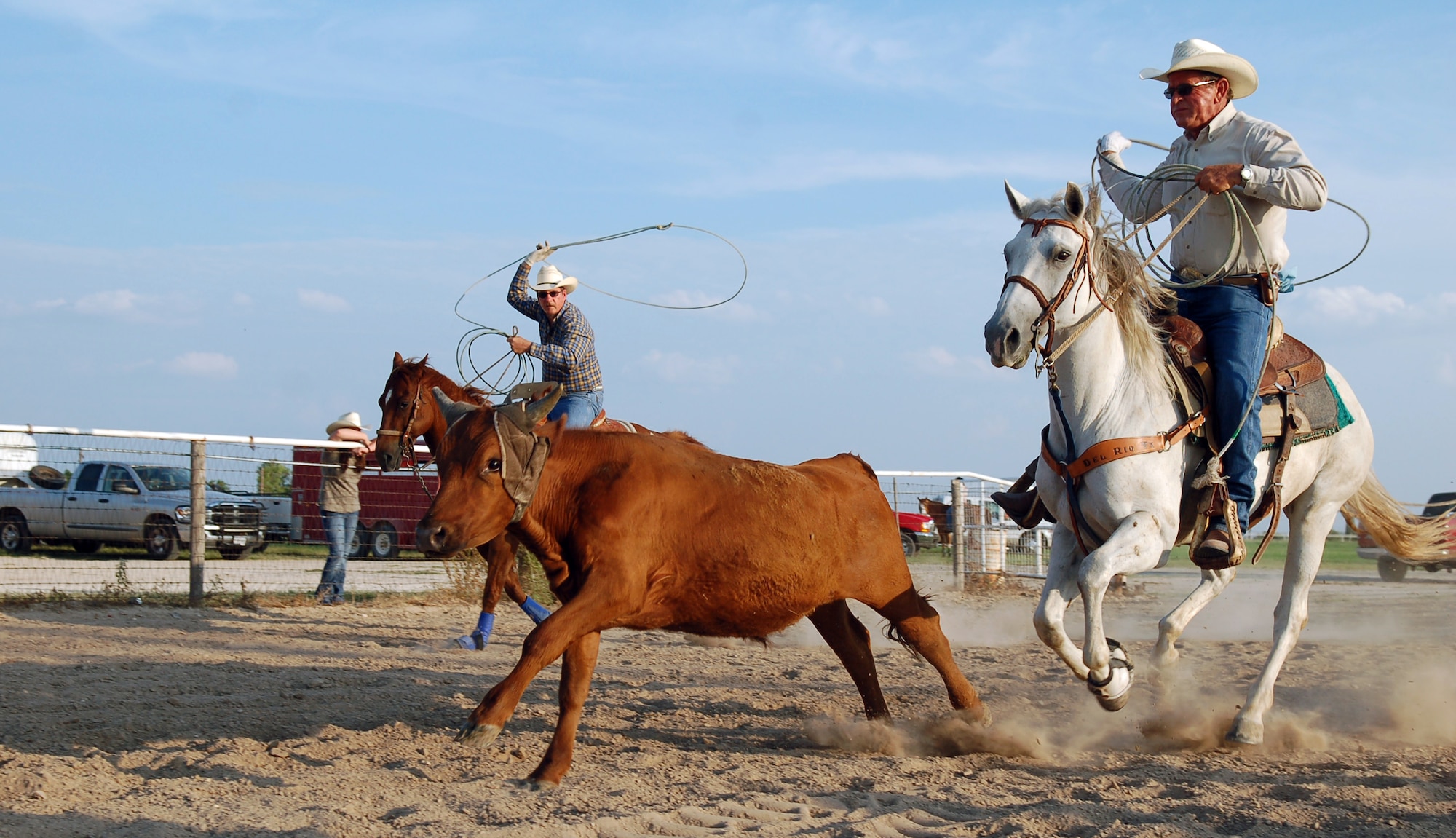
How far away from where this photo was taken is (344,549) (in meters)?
12.2

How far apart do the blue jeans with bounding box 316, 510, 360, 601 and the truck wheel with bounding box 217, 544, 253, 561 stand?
1.99m

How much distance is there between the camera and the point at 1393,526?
702 cm

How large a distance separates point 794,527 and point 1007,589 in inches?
457

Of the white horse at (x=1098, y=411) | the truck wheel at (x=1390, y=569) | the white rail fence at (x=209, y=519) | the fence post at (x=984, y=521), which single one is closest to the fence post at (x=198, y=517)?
the white rail fence at (x=209, y=519)

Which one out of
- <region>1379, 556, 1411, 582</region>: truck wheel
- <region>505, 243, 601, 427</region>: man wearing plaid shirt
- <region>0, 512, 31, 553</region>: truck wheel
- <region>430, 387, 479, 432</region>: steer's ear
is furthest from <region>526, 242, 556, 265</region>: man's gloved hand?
<region>1379, 556, 1411, 582</region>: truck wheel

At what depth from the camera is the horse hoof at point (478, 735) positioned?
436cm

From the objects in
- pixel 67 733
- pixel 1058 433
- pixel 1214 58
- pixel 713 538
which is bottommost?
pixel 67 733

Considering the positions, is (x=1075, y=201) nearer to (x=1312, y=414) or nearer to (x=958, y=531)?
(x=1312, y=414)

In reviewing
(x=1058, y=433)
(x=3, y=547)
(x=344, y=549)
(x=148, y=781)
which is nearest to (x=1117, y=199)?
(x=1058, y=433)

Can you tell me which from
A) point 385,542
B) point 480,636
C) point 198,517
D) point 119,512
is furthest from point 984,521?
point 119,512

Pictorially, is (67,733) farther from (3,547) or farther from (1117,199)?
(3,547)

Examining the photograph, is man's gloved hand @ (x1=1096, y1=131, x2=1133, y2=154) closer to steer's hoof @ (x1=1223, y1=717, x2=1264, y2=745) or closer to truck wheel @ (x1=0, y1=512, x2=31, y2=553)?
steer's hoof @ (x1=1223, y1=717, x2=1264, y2=745)

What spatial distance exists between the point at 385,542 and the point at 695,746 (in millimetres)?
12244

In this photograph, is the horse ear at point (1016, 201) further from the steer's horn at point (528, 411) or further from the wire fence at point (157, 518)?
the wire fence at point (157, 518)
